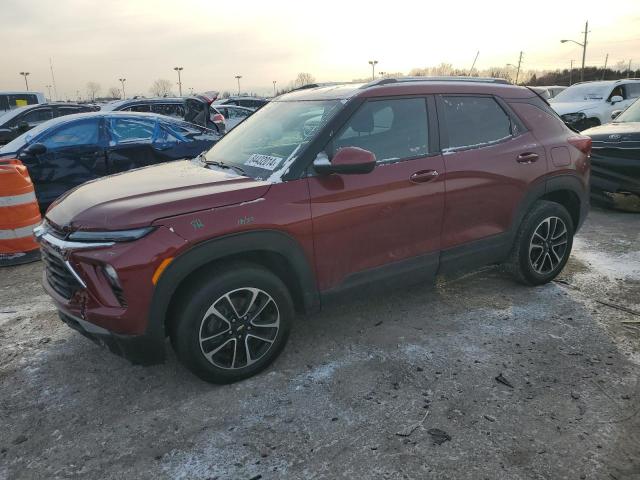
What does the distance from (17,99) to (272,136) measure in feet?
54.1

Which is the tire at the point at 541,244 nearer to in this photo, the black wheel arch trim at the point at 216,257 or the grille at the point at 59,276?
the black wheel arch trim at the point at 216,257

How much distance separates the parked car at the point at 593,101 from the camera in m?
13.3

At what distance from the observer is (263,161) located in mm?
3338

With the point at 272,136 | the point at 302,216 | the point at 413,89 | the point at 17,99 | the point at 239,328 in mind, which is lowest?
the point at 239,328

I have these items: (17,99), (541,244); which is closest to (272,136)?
(541,244)

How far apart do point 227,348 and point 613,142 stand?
651 centimetres

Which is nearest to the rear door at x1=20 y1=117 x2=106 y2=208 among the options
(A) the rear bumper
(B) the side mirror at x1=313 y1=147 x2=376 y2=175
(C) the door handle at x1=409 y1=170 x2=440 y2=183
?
(A) the rear bumper

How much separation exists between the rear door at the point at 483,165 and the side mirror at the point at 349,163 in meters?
0.87

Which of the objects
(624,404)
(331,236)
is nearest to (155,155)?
(331,236)

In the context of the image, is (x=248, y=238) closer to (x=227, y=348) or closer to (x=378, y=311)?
(x=227, y=348)

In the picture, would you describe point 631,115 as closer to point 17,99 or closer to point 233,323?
point 233,323

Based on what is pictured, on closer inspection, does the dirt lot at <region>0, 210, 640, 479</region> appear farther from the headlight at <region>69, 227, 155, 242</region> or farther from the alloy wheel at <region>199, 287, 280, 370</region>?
the headlight at <region>69, 227, 155, 242</region>

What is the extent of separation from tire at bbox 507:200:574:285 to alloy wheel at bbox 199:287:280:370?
7.69 feet

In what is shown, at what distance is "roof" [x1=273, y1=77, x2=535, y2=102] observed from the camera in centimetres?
354
